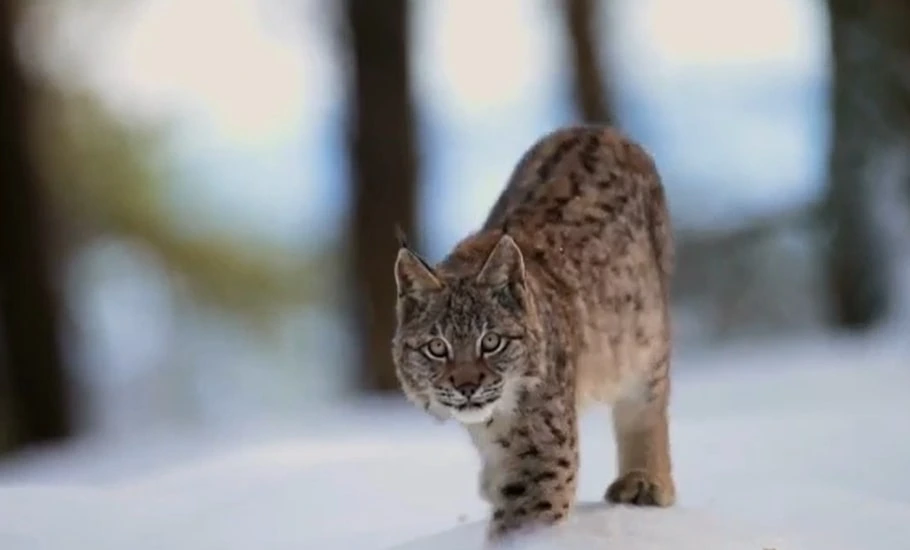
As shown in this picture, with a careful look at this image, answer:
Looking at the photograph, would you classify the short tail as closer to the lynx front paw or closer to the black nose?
the lynx front paw

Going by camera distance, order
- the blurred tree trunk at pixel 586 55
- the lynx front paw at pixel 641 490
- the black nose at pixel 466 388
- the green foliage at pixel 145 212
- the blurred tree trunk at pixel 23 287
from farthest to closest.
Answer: the green foliage at pixel 145 212, the blurred tree trunk at pixel 586 55, the blurred tree trunk at pixel 23 287, the lynx front paw at pixel 641 490, the black nose at pixel 466 388

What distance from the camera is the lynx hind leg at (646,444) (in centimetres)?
416

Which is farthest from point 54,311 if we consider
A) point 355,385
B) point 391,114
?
point 391,114

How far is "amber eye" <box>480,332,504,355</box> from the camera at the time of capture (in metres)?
3.51

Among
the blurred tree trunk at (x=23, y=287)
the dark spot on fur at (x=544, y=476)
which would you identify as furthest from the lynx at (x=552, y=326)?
the blurred tree trunk at (x=23, y=287)

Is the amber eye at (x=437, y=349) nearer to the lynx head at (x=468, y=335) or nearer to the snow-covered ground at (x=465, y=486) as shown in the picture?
the lynx head at (x=468, y=335)

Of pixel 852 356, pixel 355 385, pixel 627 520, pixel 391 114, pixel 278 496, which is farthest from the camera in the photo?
pixel 355 385

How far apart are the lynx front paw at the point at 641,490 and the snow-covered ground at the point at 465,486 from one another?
69mm

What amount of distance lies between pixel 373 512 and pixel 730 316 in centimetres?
620

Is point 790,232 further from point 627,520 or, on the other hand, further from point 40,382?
point 627,520

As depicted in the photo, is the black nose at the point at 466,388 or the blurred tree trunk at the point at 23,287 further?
the blurred tree trunk at the point at 23,287

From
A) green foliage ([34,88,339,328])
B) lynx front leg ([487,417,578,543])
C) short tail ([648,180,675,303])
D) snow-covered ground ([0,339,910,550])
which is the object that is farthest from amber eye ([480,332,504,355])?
green foliage ([34,88,339,328])

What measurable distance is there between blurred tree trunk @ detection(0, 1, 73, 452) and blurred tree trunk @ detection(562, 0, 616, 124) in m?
3.70

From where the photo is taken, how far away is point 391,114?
8.39 metres
